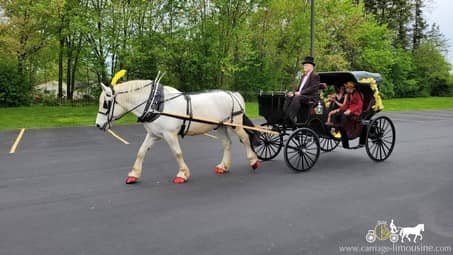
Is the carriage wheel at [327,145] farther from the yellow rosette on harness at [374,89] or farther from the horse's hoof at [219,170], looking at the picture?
the horse's hoof at [219,170]

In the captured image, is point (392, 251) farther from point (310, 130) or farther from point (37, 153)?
point (37, 153)

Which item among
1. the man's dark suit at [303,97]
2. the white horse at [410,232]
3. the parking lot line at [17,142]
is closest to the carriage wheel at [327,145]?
the man's dark suit at [303,97]

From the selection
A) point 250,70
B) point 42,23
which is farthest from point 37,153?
point 250,70

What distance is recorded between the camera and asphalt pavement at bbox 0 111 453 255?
4.11 m

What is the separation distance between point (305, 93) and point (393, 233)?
11.9 ft

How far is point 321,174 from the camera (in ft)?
23.4

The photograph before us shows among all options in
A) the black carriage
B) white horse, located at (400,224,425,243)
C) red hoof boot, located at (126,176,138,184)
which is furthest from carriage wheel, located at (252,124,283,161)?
white horse, located at (400,224,425,243)

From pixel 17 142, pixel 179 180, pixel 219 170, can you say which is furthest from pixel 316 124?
pixel 17 142

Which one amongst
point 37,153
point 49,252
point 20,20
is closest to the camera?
point 49,252

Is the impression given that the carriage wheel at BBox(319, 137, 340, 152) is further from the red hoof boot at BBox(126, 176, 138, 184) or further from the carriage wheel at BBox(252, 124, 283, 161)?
the red hoof boot at BBox(126, 176, 138, 184)

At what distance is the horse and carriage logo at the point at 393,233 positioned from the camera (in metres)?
4.20

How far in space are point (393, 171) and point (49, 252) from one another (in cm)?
601

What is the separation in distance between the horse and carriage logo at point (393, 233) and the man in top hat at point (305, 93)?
3309 millimetres

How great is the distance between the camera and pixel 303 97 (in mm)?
7395
